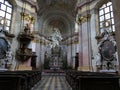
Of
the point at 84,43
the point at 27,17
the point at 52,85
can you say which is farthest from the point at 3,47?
the point at 84,43

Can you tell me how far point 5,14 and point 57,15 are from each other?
13.6 metres

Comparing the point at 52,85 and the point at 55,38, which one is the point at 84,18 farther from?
the point at 55,38

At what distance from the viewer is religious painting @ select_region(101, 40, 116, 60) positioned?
33.2 ft

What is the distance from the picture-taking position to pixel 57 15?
24.2m

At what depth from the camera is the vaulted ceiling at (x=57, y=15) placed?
71.9ft

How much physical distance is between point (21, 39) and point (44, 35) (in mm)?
10928

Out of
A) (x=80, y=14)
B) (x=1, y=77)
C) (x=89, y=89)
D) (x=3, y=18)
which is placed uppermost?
(x=80, y=14)

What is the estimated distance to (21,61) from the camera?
11.9 metres

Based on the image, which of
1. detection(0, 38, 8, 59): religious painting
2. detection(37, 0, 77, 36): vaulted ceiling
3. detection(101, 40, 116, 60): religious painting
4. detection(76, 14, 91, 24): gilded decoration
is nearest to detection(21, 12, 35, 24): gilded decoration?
detection(0, 38, 8, 59): religious painting

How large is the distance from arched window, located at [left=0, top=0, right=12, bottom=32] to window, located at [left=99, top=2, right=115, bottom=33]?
8.17m

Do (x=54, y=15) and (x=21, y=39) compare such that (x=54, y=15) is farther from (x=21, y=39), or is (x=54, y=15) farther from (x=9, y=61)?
(x=9, y=61)

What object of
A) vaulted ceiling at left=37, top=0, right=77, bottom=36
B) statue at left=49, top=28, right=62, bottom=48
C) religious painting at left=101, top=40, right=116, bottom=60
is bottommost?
religious painting at left=101, top=40, right=116, bottom=60

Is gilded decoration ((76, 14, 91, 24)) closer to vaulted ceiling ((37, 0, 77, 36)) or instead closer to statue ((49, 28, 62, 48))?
vaulted ceiling ((37, 0, 77, 36))

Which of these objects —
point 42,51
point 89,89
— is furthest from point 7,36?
point 42,51
